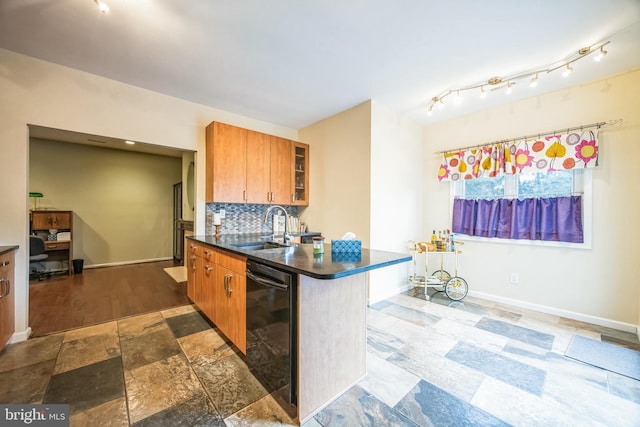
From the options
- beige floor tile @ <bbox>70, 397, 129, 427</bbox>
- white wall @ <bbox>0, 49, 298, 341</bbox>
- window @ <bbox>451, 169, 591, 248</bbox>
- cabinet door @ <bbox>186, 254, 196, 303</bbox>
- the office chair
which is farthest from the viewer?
the office chair

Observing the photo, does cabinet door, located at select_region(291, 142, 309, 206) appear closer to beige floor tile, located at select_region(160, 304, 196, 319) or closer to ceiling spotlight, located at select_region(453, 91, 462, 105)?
beige floor tile, located at select_region(160, 304, 196, 319)

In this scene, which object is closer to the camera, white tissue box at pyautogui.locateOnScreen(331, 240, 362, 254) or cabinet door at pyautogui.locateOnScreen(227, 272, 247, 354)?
white tissue box at pyautogui.locateOnScreen(331, 240, 362, 254)

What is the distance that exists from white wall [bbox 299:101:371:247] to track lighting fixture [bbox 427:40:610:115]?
3.28ft

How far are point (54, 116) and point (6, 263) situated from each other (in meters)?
1.47

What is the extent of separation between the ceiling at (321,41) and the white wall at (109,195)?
11.2ft

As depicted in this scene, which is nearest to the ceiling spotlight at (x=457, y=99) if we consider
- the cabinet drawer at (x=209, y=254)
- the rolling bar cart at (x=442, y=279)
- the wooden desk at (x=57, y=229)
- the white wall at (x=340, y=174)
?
the white wall at (x=340, y=174)

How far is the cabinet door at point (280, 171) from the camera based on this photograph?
382 centimetres

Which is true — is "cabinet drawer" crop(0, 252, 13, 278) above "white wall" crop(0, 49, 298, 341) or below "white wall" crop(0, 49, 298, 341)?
below

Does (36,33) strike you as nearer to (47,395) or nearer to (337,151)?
(47,395)

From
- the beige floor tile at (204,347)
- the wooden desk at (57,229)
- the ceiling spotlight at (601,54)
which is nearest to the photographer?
the beige floor tile at (204,347)

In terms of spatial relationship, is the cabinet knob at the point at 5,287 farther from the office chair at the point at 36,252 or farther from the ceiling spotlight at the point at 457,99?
the ceiling spotlight at the point at 457,99

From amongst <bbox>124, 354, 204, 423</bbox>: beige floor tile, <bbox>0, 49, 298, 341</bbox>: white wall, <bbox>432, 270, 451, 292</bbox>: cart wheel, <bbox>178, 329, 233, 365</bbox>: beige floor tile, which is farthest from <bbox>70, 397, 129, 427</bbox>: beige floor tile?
<bbox>432, 270, 451, 292</bbox>: cart wheel

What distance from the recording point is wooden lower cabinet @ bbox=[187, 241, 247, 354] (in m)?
1.96

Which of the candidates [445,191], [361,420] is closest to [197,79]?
[361,420]
